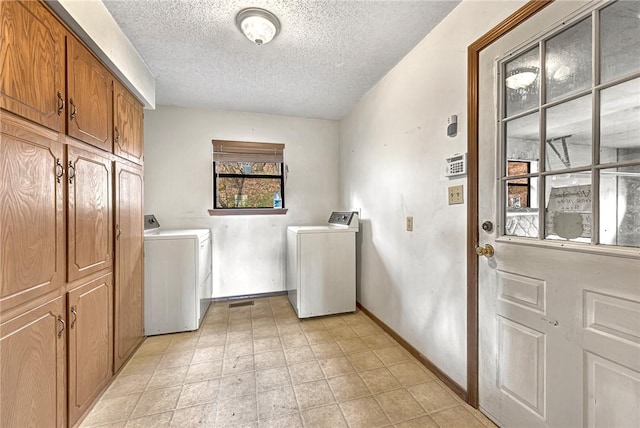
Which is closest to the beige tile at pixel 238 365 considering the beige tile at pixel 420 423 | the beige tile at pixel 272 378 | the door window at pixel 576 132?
the beige tile at pixel 272 378

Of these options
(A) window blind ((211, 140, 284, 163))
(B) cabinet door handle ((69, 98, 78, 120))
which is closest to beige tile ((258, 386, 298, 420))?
(B) cabinet door handle ((69, 98, 78, 120))

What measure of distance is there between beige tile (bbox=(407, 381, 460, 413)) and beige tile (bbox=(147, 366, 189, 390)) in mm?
1599

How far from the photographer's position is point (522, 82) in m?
1.28

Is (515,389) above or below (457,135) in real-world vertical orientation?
below

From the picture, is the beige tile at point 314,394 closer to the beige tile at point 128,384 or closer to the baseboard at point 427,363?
the baseboard at point 427,363

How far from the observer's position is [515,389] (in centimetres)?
128

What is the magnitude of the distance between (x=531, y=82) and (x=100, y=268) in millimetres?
2669

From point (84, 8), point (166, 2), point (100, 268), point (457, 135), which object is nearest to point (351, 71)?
→ point (457, 135)

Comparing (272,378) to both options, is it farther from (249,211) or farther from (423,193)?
(249,211)

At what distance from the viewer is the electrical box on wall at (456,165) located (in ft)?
5.08

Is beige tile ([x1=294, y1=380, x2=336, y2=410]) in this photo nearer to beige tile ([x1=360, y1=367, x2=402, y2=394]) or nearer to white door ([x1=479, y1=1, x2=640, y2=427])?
beige tile ([x1=360, y1=367, x2=402, y2=394])

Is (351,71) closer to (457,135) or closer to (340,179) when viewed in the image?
(457,135)

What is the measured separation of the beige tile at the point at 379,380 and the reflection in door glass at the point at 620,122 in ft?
5.49

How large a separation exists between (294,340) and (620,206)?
89.1 inches
